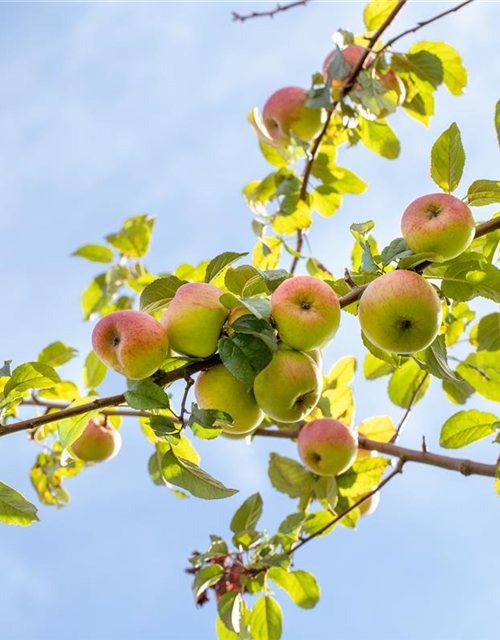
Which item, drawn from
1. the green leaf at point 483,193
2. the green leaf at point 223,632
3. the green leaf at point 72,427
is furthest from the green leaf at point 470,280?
the green leaf at point 223,632

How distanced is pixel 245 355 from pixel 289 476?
1439 millimetres

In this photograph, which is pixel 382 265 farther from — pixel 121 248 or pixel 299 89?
pixel 299 89

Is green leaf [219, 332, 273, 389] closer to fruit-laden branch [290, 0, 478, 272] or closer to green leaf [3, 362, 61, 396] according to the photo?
green leaf [3, 362, 61, 396]

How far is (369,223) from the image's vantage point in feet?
4.65

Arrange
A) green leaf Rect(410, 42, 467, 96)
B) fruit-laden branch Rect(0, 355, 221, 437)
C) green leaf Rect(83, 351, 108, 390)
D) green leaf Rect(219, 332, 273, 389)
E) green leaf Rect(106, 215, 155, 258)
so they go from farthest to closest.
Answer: green leaf Rect(106, 215, 155, 258) → green leaf Rect(410, 42, 467, 96) → green leaf Rect(83, 351, 108, 390) → fruit-laden branch Rect(0, 355, 221, 437) → green leaf Rect(219, 332, 273, 389)

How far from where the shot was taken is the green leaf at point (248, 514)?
2.32 m

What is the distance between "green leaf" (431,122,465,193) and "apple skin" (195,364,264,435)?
644 millimetres

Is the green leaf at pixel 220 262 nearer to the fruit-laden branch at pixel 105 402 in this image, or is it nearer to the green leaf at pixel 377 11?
the fruit-laden branch at pixel 105 402

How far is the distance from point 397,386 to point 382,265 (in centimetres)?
122

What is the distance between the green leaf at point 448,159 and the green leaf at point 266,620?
1.45 m

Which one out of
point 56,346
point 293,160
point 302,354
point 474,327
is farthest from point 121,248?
point 302,354

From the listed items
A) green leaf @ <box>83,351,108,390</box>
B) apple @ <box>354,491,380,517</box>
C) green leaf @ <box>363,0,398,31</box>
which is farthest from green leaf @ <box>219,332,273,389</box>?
green leaf @ <box>363,0,398,31</box>

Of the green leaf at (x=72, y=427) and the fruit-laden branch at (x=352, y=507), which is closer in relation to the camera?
the green leaf at (x=72, y=427)

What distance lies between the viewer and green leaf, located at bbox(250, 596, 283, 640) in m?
2.08
